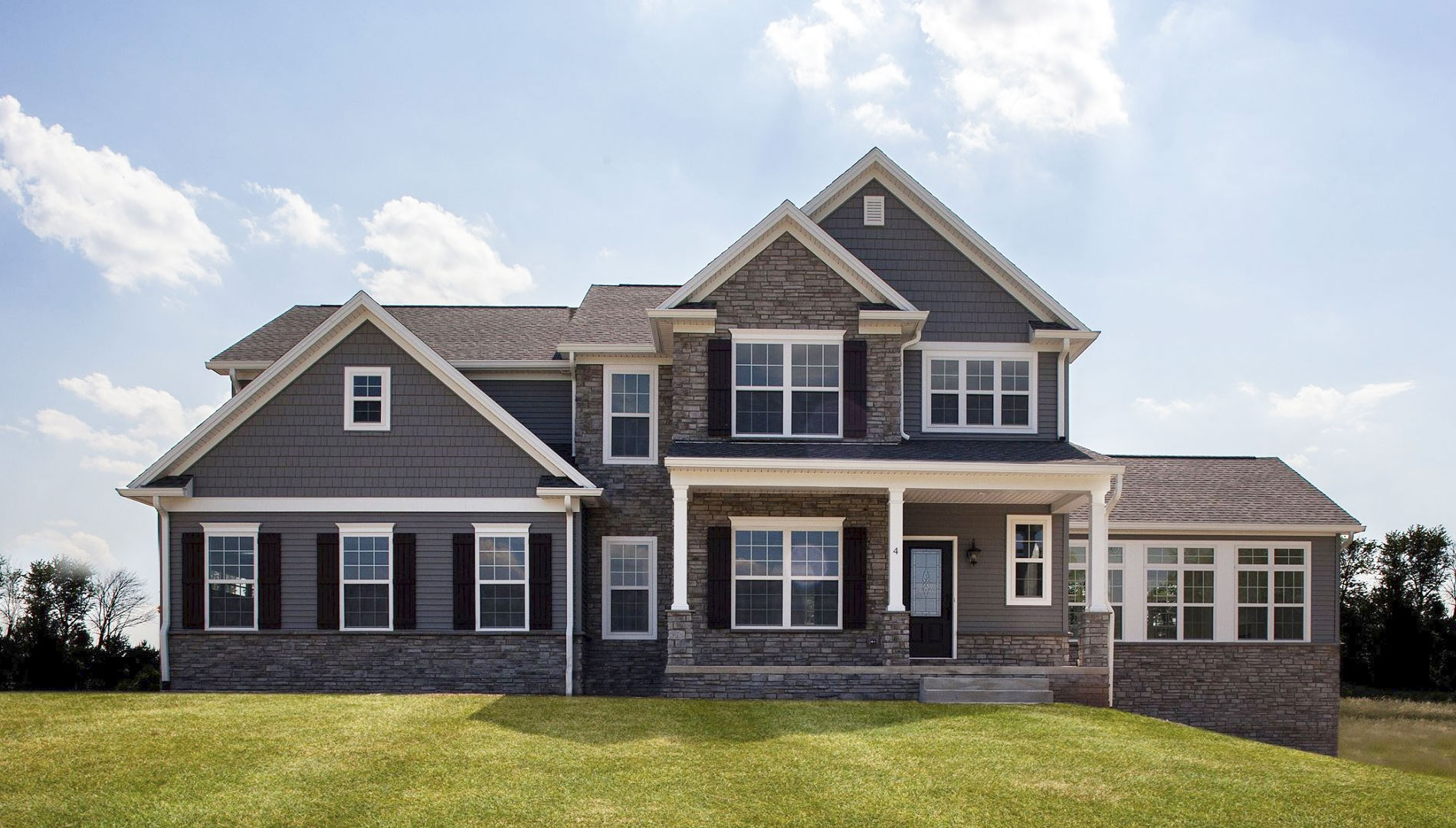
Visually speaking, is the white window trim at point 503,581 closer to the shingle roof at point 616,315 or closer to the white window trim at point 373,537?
the white window trim at point 373,537

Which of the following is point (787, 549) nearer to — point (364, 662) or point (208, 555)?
point (364, 662)

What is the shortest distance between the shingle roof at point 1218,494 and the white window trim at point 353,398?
42.1ft

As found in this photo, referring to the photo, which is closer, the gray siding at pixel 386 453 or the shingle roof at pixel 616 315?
the gray siding at pixel 386 453

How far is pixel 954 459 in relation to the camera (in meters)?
17.5

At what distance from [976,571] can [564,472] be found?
725cm

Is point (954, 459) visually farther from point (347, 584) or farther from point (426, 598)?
point (347, 584)

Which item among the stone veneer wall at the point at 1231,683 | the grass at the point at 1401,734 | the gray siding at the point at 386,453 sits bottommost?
the grass at the point at 1401,734

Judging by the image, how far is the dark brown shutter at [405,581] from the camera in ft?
60.6

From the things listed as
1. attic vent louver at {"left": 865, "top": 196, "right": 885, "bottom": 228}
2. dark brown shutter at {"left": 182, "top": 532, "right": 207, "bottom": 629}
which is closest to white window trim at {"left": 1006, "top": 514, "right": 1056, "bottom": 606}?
attic vent louver at {"left": 865, "top": 196, "right": 885, "bottom": 228}

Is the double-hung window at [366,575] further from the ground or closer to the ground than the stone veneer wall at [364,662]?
further from the ground

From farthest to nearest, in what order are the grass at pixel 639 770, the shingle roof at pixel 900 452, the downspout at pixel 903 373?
1. the downspout at pixel 903 373
2. the shingle roof at pixel 900 452
3. the grass at pixel 639 770

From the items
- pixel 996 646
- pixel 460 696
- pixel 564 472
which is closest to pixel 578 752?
pixel 460 696

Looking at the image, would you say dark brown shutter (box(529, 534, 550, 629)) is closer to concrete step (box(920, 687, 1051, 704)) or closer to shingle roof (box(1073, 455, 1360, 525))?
concrete step (box(920, 687, 1051, 704))

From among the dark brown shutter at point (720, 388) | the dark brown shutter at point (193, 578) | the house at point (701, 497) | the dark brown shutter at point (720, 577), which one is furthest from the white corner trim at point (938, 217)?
the dark brown shutter at point (193, 578)
